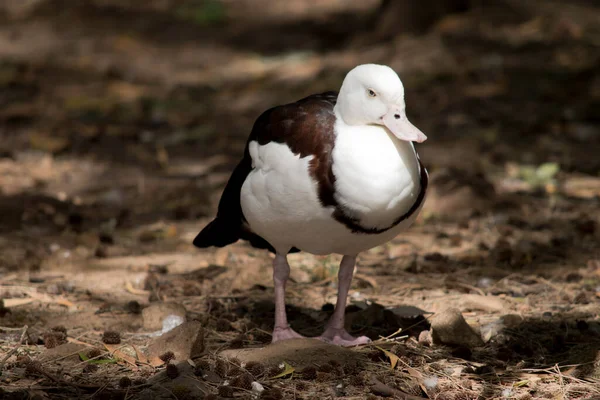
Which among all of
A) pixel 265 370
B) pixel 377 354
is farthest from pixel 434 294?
pixel 265 370

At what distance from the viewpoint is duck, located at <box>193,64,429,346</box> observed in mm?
3588

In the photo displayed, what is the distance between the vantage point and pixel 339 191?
3.62 m

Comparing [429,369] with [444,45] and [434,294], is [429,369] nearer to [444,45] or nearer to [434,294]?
[434,294]

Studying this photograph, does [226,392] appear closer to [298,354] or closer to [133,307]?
[298,354]

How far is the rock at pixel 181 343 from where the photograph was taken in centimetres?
393

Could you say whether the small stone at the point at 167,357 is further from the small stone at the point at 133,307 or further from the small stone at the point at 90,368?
the small stone at the point at 133,307

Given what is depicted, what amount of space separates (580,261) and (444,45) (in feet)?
13.7

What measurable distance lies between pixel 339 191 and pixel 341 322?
0.90 m

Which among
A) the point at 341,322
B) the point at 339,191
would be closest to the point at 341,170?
the point at 339,191

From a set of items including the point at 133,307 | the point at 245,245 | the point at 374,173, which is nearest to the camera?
the point at 374,173

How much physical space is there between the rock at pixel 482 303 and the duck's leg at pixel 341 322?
2.30 feet

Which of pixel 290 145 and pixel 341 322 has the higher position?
pixel 290 145

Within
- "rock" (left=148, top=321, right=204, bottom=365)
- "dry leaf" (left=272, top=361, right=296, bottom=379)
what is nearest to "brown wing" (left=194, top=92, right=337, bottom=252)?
"rock" (left=148, top=321, right=204, bottom=365)

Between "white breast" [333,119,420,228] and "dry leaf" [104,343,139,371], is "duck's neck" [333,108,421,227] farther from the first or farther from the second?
"dry leaf" [104,343,139,371]
